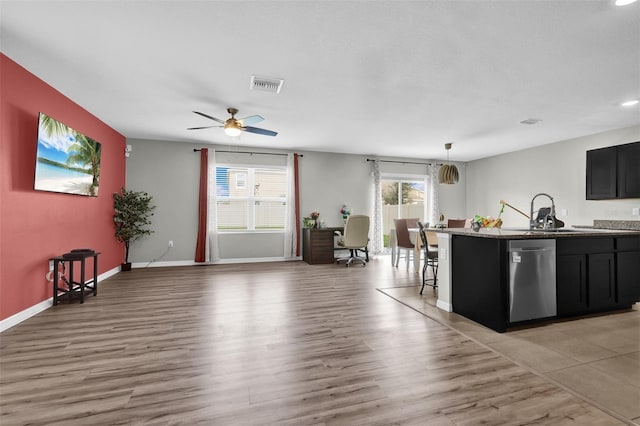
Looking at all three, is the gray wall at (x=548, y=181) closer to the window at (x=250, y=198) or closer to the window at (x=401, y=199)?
the window at (x=401, y=199)

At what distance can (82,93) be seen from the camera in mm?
3791

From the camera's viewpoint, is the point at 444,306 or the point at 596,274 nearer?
the point at 596,274

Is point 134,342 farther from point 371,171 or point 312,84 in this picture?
point 371,171

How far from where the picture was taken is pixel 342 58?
291 cm

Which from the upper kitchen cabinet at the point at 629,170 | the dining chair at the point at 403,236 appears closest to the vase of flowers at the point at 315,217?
the dining chair at the point at 403,236

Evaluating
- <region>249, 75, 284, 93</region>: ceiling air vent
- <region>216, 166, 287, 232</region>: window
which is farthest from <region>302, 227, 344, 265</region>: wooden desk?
<region>249, 75, 284, 93</region>: ceiling air vent

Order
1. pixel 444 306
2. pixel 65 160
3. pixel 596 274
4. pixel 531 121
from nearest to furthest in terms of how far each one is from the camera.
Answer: pixel 596 274
pixel 444 306
pixel 65 160
pixel 531 121

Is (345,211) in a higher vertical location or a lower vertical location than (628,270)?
higher

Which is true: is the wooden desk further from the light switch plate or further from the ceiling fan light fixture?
the light switch plate

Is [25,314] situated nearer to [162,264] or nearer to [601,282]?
[162,264]

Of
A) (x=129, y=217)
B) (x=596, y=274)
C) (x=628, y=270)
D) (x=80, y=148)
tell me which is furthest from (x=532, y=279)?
(x=129, y=217)

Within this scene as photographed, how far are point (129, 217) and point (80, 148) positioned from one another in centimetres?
200

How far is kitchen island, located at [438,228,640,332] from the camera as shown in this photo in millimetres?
2793

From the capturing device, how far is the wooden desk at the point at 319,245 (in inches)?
262
